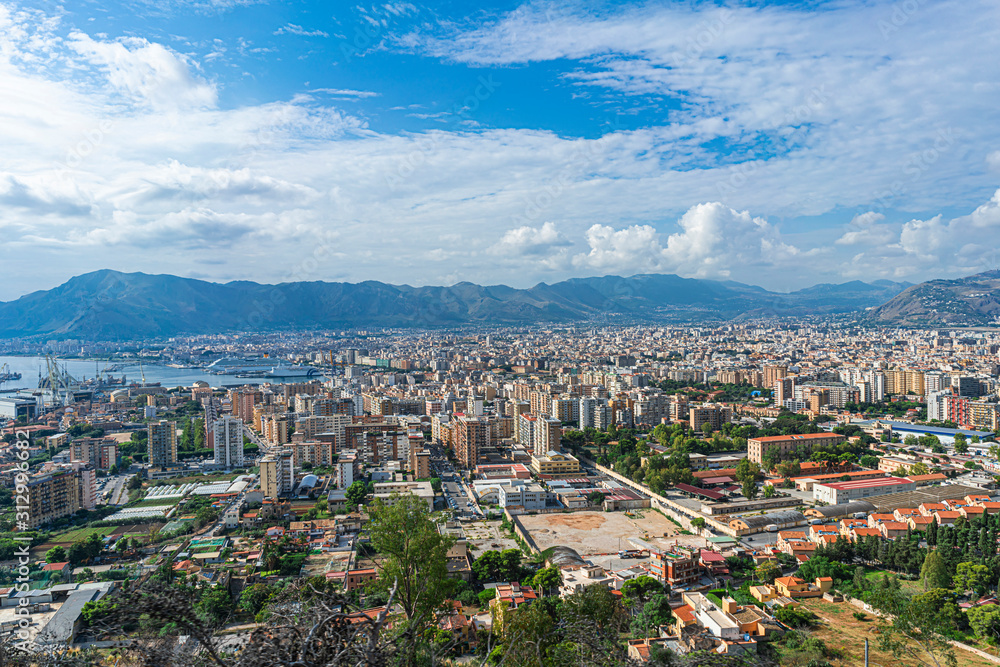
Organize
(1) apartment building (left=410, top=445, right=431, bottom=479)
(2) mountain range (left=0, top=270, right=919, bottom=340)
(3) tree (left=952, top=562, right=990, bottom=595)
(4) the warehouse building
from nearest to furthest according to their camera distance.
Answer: (3) tree (left=952, top=562, right=990, bottom=595)
(4) the warehouse building
(1) apartment building (left=410, top=445, right=431, bottom=479)
(2) mountain range (left=0, top=270, right=919, bottom=340)

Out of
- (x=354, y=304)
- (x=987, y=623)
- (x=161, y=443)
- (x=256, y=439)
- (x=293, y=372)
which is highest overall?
(x=354, y=304)

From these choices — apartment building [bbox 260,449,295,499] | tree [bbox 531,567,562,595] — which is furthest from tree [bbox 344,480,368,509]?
tree [bbox 531,567,562,595]

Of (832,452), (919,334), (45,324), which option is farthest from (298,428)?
(45,324)

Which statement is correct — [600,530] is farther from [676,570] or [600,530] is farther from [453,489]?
[453,489]

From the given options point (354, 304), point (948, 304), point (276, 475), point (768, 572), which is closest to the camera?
point (768, 572)

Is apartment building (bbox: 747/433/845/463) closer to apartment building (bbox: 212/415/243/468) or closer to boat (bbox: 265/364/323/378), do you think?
apartment building (bbox: 212/415/243/468)

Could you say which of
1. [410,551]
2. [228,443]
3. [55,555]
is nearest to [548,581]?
[410,551]
